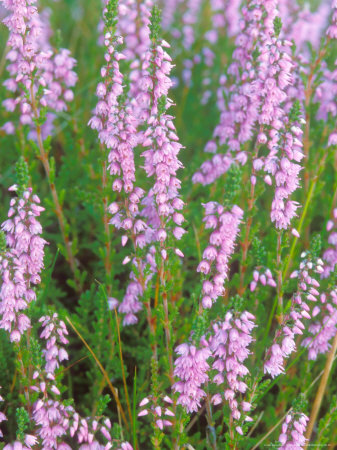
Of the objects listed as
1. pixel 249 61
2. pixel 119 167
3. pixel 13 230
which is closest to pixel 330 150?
pixel 249 61

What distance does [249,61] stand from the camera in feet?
17.4

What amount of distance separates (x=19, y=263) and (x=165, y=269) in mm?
1253

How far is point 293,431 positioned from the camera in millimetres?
3805

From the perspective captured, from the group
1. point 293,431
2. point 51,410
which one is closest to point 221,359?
point 293,431

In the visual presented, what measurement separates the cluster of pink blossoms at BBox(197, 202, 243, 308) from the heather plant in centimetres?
1

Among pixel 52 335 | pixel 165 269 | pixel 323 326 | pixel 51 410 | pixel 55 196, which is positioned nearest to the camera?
pixel 51 410

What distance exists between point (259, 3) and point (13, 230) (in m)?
3.49

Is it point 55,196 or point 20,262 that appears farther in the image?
point 55,196

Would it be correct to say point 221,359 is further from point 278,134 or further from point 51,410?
point 278,134

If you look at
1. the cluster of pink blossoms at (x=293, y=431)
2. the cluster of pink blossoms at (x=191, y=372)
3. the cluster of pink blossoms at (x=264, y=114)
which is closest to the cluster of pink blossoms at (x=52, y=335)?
the cluster of pink blossoms at (x=191, y=372)

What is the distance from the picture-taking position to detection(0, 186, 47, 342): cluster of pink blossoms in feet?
11.9

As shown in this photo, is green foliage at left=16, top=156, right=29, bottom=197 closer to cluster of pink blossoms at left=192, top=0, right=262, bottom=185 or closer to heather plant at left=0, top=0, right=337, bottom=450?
heather plant at left=0, top=0, right=337, bottom=450

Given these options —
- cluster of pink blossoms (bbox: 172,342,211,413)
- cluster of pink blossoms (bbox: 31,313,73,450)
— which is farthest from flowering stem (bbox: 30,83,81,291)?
cluster of pink blossoms (bbox: 172,342,211,413)

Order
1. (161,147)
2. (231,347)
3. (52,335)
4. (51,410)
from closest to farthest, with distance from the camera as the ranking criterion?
(231,347)
(51,410)
(161,147)
(52,335)
